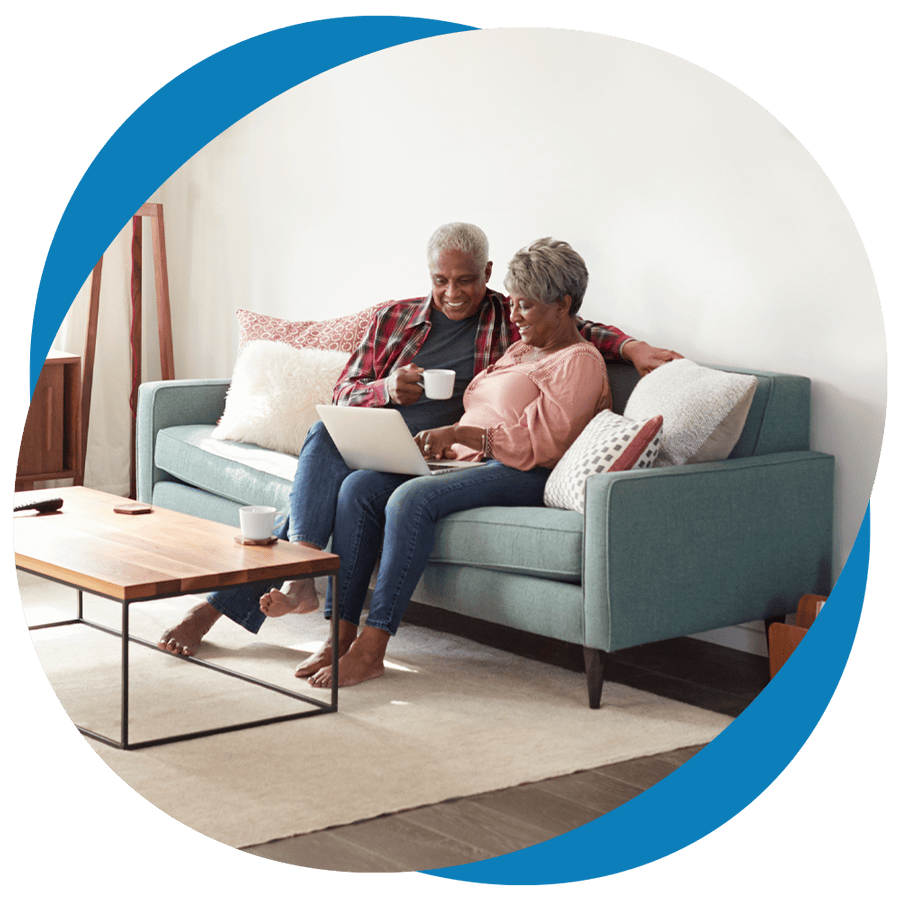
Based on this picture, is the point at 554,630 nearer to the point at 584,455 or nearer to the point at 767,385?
the point at 584,455

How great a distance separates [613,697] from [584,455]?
0.63 metres

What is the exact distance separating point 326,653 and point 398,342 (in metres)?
1.07

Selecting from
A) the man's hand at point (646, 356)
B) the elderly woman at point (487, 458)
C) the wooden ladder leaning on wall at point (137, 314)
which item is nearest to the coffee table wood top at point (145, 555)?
the elderly woman at point (487, 458)

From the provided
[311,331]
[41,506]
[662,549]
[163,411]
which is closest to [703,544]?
[662,549]

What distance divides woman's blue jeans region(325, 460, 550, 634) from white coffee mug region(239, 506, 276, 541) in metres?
0.32

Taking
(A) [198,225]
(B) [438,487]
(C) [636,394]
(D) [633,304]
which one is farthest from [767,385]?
(A) [198,225]

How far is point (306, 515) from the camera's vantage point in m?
3.50

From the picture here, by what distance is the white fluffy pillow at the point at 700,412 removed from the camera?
10.8 feet

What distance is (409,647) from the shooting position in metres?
3.68

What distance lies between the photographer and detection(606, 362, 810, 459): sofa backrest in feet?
11.1

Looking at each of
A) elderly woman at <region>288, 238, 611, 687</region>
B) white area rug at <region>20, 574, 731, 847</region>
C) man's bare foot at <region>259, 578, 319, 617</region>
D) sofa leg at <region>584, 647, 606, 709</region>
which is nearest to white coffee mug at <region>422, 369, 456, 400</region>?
elderly woman at <region>288, 238, 611, 687</region>

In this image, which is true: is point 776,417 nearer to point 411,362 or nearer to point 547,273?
point 547,273

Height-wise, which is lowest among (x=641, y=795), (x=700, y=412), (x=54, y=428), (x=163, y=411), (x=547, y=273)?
(x=641, y=795)

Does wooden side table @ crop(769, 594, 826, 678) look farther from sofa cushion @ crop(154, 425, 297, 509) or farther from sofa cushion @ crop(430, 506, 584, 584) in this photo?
sofa cushion @ crop(154, 425, 297, 509)
